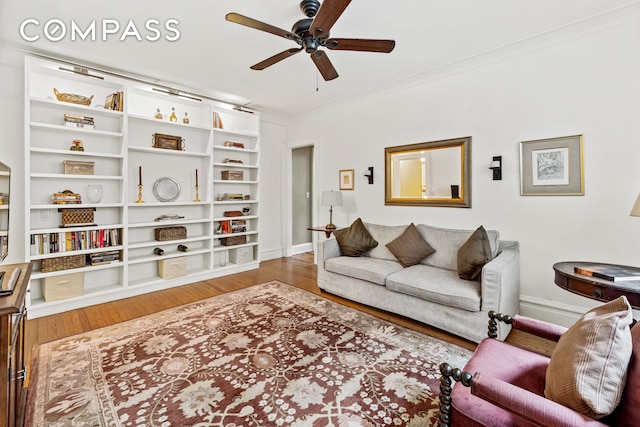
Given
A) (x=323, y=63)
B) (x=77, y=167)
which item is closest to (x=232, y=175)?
(x=77, y=167)

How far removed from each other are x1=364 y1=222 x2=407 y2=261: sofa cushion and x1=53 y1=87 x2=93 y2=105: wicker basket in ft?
12.6

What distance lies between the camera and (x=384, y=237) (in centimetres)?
384

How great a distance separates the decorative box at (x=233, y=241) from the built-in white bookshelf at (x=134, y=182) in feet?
0.05

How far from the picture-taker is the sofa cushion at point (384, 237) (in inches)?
147

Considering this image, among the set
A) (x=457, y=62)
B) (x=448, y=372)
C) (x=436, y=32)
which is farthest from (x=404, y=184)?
(x=448, y=372)

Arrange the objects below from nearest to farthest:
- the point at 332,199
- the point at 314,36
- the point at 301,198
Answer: the point at 314,36, the point at 332,199, the point at 301,198

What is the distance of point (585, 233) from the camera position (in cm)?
268

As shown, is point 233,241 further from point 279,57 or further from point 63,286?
point 279,57

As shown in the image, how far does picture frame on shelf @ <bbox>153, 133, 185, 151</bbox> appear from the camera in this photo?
4000 mm

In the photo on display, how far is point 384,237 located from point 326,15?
2665 mm

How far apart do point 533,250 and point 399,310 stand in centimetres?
151

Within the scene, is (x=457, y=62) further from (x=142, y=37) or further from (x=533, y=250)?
(x=142, y=37)

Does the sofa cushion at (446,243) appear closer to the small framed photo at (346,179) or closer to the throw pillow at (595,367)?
the small framed photo at (346,179)

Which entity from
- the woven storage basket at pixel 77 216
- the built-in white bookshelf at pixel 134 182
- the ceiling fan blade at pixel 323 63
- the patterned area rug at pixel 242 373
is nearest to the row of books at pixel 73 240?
the built-in white bookshelf at pixel 134 182
